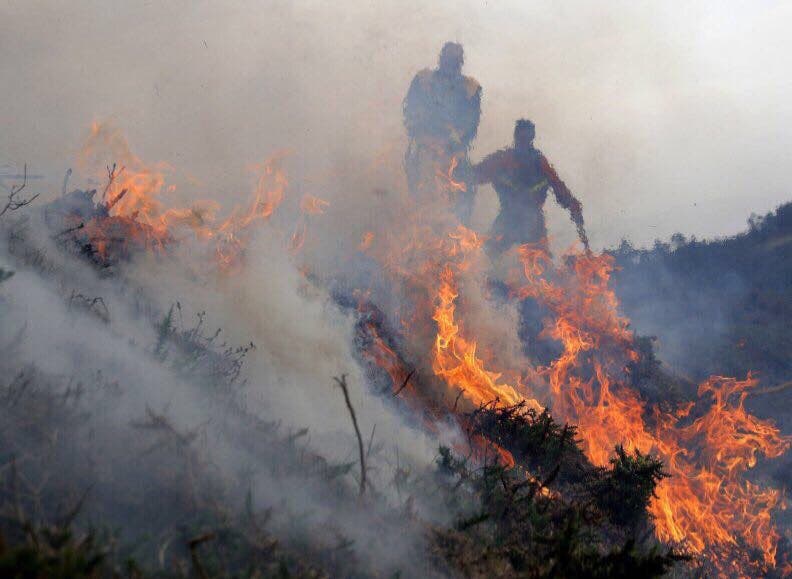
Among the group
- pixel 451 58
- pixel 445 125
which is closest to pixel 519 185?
pixel 445 125

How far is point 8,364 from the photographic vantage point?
156 inches

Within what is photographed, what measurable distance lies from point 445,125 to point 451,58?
5.16m

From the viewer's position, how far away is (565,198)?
101 feet

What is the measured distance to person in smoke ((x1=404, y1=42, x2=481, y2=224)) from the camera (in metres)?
32.3

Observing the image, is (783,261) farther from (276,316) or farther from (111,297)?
(111,297)

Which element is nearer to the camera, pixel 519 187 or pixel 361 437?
pixel 361 437

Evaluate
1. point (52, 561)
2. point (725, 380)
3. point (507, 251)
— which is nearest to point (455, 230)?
point (507, 251)

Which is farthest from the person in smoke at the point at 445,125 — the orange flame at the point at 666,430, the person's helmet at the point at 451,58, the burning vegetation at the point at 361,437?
the orange flame at the point at 666,430

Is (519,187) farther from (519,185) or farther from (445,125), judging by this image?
(445,125)

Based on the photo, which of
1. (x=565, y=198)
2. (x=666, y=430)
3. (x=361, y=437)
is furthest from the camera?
(x=565, y=198)

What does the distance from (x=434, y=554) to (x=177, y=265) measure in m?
9.03

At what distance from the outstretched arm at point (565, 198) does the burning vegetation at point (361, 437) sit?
2995mm

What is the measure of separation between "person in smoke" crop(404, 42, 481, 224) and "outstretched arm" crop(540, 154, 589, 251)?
17.4ft

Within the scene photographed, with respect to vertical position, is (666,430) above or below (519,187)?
below
